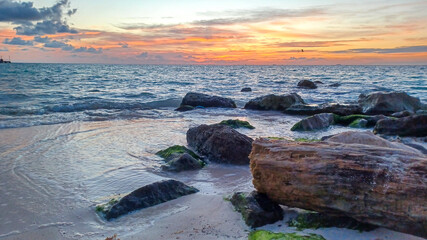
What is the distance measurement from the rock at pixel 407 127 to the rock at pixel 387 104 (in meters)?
5.07

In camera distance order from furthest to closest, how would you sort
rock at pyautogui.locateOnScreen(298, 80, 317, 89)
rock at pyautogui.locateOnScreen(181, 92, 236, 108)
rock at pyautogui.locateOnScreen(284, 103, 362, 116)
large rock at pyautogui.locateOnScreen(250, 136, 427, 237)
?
rock at pyautogui.locateOnScreen(298, 80, 317, 89) < rock at pyautogui.locateOnScreen(181, 92, 236, 108) < rock at pyautogui.locateOnScreen(284, 103, 362, 116) < large rock at pyautogui.locateOnScreen(250, 136, 427, 237)

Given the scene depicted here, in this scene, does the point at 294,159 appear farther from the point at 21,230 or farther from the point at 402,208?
the point at 21,230

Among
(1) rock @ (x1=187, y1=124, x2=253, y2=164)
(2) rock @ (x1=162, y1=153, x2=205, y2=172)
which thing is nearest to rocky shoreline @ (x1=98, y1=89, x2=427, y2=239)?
(2) rock @ (x1=162, y1=153, x2=205, y2=172)

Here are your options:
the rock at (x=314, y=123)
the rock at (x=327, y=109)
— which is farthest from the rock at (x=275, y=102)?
the rock at (x=314, y=123)

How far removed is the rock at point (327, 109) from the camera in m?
14.6

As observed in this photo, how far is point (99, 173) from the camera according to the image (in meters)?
6.43

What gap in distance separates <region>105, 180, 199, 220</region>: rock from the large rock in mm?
1374

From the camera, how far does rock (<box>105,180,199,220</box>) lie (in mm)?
4676

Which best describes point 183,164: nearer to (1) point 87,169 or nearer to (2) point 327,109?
(1) point 87,169

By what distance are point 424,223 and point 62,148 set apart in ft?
25.0

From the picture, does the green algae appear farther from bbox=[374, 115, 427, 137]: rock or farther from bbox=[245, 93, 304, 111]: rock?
bbox=[245, 93, 304, 111]: rock

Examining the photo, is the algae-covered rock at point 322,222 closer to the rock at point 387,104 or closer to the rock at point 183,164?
the rock at point 183,164

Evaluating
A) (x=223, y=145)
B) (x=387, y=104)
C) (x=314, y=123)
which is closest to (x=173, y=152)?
(x=223, y=145)

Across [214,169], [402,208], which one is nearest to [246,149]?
[214,169]
